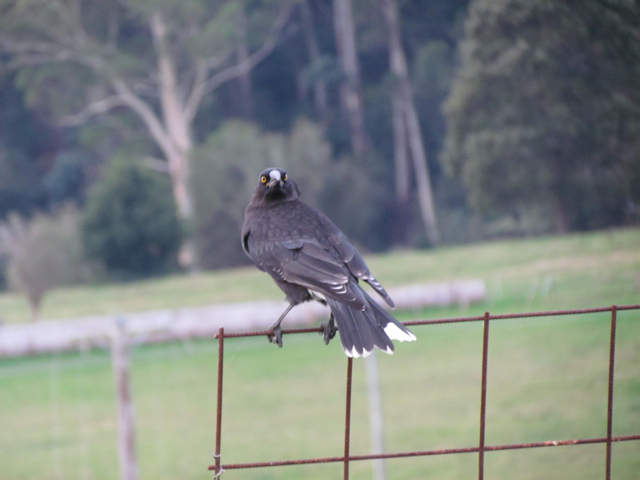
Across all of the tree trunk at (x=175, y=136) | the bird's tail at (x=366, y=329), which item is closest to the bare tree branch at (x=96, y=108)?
the tree trunk at (x=175, y=136)

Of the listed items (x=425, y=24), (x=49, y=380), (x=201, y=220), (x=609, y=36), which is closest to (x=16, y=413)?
(x=49, y=380)

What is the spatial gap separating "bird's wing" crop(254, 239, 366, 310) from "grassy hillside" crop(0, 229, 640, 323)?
3164 mm

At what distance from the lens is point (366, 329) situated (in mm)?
1867

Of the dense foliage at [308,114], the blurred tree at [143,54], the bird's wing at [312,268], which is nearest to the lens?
the bird's wing at [312,268]

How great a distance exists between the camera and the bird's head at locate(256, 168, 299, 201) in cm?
254

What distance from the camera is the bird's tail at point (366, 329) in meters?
1.82

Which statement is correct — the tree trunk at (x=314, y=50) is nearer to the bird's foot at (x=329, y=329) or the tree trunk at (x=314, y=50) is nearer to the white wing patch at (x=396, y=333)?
the bird's foot at (x=329, y=329)

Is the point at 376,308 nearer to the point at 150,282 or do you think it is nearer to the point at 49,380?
the point at 49,380

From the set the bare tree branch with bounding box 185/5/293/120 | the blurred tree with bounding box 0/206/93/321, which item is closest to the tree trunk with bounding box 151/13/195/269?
the bare tree branch with bounding box 185/5/293/120

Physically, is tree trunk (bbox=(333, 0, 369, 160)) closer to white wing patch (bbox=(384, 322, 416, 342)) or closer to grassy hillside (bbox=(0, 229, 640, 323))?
grassy hillside (bbox=(0, 229, 640, 323))

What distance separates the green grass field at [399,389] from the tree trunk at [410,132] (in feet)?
1.19

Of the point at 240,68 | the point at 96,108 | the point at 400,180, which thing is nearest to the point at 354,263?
the point at 400,180

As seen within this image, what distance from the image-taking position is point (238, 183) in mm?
9250

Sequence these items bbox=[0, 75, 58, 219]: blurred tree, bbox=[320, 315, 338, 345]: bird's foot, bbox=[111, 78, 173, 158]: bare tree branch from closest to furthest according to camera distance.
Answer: bbox=[320, 315, 338, 345]: bird's foot < bbox=[0, 75, 58, 219]: blurred tree < bbox=[111, 78, 173, 158]: bare tree branch
